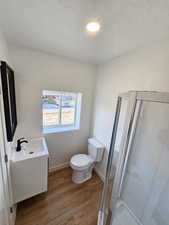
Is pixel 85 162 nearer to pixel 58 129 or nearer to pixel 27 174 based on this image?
pixel 58 129

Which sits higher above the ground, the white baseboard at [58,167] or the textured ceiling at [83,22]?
the textured ceiling at [83,22]

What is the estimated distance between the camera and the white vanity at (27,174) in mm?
1421

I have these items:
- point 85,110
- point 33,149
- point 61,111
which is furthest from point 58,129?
point 85,110

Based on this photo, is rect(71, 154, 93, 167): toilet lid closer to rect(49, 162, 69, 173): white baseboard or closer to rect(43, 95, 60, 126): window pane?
rect(49, 162, 69, 173): white baseboard

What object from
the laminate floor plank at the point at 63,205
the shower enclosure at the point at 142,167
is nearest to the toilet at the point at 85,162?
the laminate floor plank at the point at 63,205

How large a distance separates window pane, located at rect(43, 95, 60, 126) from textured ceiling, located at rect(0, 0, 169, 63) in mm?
983

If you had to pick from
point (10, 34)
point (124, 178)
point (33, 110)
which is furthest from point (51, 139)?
point (10, 34)

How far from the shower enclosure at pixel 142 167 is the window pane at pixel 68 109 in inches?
54.8

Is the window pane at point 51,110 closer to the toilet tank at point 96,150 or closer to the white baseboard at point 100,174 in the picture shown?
the toilet tank at point 96,150

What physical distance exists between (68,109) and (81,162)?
3.74ft

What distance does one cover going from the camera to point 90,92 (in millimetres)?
2359

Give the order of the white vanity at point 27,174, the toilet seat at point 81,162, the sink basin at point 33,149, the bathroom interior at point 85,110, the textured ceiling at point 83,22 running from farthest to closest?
the toilet seat at point 81,162, the sink basin at point 33,149, the white vanity at point 27,174, the bathroom interior at point 85,110, the textured ceiling at point 83,22

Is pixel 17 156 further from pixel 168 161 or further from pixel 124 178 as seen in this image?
pixel 168 161

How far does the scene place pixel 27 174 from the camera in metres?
1.49
